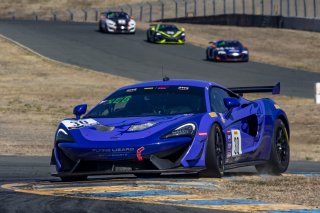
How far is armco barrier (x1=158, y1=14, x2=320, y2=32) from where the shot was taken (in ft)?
192

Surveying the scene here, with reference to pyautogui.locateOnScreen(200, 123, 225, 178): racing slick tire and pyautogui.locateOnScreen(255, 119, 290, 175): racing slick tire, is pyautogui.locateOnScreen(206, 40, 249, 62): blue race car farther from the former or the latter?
pyautogui.locateOnScreen(200, 123, 225, 178): racing slick tire

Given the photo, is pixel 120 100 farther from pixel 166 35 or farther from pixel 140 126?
pixel 166 35

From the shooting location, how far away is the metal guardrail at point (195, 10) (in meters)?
64.8

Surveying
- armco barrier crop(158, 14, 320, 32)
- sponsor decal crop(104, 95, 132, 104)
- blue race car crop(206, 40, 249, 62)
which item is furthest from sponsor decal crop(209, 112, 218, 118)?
armco barrier crop(158, 14, 320, 32)

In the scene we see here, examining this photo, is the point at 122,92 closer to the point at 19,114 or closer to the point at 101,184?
the point at 101,184

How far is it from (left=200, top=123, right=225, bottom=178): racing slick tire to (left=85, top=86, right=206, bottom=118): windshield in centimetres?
47

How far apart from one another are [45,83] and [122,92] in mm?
25954

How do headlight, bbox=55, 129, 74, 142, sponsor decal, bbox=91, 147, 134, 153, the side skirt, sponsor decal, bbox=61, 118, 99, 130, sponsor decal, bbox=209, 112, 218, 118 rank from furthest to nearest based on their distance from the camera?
the side skirt → sponsor decal, bbox=209, 112, 218, 118 → sponsor decal, bbox=61, 118, 99, 130 → headlight, bbox=55, 129, 74, 142 → sponsor decal, bbox=91, 147, 134, 153

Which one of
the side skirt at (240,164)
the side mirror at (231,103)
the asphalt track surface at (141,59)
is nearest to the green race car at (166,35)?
the asphalt track surface at (141,59)

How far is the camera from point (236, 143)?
37.9 feet

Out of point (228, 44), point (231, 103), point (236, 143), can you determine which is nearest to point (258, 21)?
point (228, 44)

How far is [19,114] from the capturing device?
2788 cm

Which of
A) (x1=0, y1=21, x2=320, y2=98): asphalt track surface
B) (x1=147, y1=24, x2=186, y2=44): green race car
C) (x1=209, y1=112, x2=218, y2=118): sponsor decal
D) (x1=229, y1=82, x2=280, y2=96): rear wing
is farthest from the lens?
(x1=147, y1=24, x2=186, y2=44): green race car

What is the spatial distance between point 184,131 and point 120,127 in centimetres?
70
